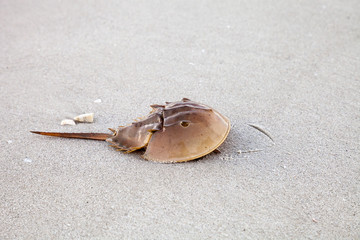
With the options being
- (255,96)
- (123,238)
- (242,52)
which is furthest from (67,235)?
(242,52)

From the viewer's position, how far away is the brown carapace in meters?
1.97

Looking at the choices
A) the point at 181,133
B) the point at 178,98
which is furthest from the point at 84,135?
the point at 178,98

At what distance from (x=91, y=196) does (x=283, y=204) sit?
94 cm

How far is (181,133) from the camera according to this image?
196cm

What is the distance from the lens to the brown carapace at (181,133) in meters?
1.97

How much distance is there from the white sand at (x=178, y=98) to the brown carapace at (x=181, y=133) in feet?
0.29

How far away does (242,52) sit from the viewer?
3.40 meters

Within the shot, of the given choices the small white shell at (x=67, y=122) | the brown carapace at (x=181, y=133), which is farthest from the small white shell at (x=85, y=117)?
the brown carapace at (x=181, y=133)

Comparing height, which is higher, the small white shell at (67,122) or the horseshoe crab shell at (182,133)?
the horseshoe crab shell at (182,133)

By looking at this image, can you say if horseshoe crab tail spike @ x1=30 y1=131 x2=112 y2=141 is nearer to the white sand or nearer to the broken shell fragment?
the white sand

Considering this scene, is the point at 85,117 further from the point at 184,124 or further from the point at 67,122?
the point at 184,124

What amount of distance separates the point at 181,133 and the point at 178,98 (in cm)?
85

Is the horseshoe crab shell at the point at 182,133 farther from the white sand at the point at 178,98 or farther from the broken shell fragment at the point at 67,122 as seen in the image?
the broken shell fragment at the point at 67,122

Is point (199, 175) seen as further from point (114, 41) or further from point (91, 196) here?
point (114, 41)
